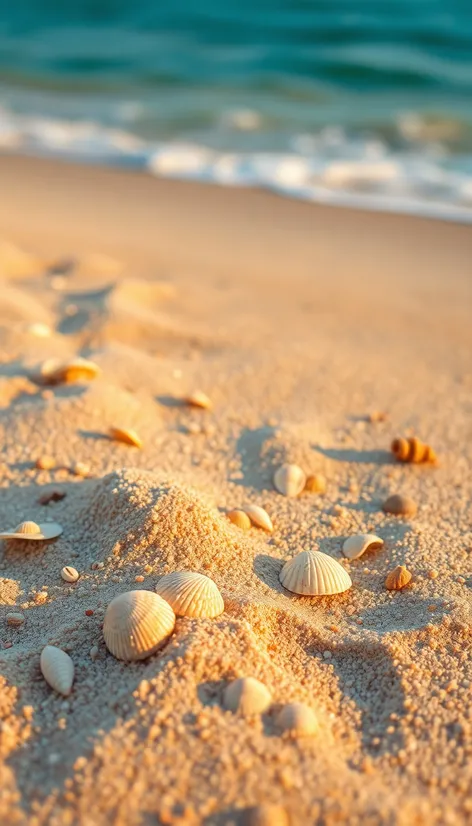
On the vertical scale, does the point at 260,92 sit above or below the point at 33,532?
above

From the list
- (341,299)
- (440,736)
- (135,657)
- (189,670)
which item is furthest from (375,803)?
(341,299)

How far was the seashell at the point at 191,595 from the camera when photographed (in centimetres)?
150

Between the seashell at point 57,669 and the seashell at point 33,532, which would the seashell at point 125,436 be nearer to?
the seashell at point 33,532

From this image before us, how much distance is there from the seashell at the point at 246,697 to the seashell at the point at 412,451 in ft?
3.91

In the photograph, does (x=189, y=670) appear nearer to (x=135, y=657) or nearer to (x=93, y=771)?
(x=135, y=657)

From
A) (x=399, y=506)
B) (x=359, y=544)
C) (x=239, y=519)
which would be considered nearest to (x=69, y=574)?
(x=239, y=519)

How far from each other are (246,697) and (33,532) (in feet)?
2.44

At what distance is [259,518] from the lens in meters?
1.95

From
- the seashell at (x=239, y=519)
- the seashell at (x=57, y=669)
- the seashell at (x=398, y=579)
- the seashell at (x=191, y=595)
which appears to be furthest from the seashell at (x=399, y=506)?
the seashell at (x=57, y=669)

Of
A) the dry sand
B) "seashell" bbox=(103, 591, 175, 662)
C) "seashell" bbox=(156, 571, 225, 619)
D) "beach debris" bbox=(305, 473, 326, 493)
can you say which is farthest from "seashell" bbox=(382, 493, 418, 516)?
"seashell" bbox=(103, 591, 175, 662)

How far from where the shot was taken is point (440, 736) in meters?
1.34

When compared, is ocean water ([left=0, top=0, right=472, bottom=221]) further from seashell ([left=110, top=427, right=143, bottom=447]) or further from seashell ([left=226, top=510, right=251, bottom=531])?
seashell ([left=226, top=510, right=251, bottom=531])

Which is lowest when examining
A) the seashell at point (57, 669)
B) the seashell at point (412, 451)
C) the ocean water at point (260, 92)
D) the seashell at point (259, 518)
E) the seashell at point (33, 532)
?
the seashell at point (33, 532)

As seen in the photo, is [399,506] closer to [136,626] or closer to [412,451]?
[412,451]
